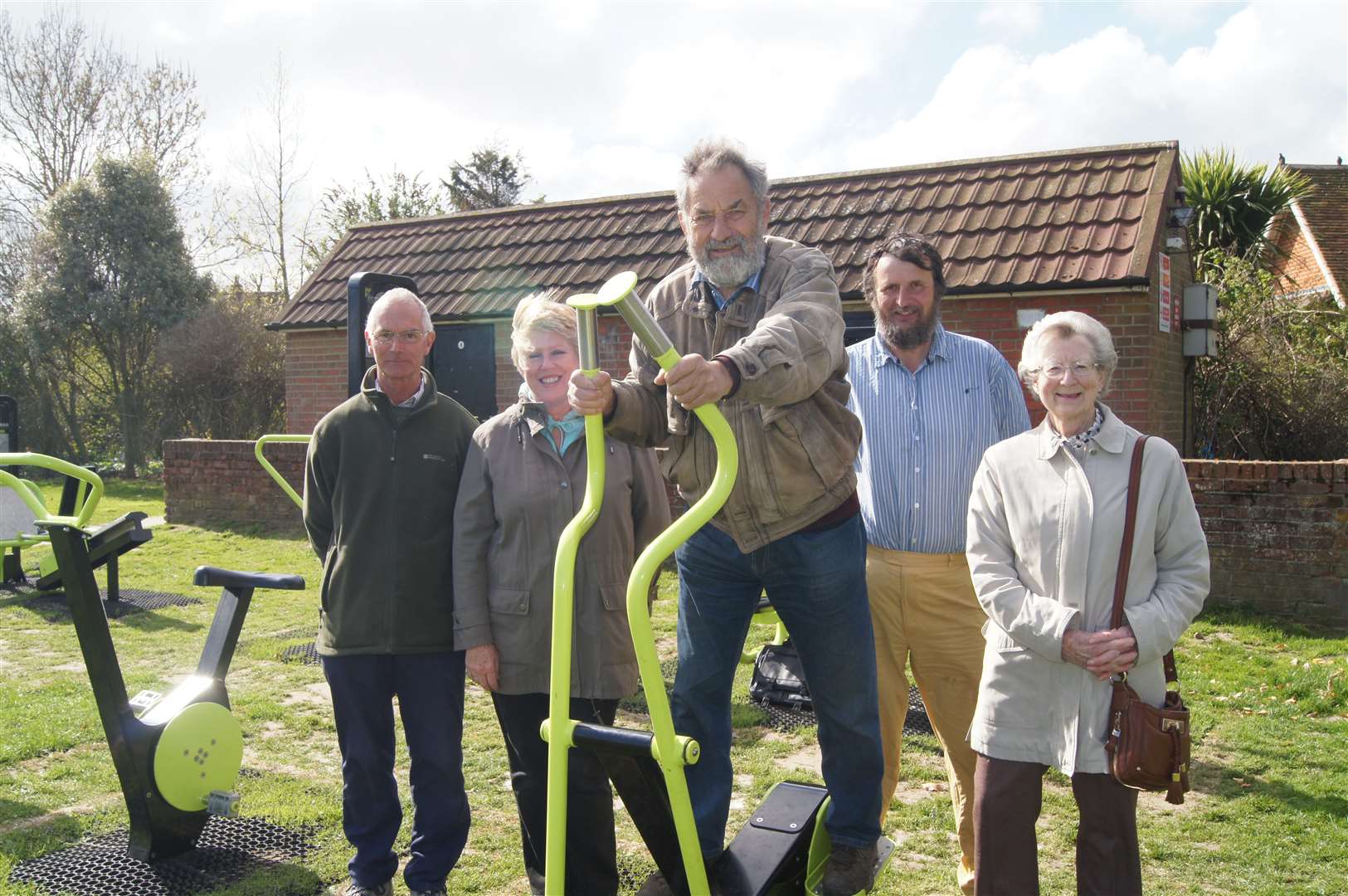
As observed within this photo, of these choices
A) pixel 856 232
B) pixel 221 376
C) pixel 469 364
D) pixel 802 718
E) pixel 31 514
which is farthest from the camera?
pixel 221 376

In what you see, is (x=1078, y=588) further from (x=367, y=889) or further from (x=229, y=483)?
(x=229, y=483)

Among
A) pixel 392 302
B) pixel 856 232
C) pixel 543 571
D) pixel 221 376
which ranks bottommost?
pixel 543 571

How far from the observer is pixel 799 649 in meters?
2.95

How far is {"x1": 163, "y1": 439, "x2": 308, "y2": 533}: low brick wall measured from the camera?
37.4 feet

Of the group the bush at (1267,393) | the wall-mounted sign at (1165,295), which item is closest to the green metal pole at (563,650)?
the wall-mounted sign at (1165,295)

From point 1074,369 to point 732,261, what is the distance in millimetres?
907

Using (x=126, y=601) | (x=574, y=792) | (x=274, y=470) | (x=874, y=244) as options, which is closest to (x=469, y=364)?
(x=274, y=470)

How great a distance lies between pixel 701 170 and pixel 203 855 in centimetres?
302

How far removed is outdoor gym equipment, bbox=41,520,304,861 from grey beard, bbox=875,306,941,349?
2.33m

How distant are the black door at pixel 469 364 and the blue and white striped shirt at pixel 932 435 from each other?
26.1 feet

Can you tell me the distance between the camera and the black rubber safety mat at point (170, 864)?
358 cm

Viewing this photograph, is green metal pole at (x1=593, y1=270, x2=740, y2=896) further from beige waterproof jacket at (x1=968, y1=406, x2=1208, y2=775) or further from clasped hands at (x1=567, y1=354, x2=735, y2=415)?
beige waterproof jacket at (x1=968, y1=406, x2=1208, y2=775)

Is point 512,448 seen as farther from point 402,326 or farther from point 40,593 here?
point 40,593

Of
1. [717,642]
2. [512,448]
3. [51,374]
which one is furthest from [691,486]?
[51,374]
